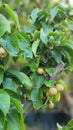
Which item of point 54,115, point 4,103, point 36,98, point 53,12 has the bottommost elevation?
point 54,115

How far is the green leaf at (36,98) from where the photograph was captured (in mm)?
1298

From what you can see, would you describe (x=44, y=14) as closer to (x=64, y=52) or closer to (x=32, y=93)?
(x=64, y=52)

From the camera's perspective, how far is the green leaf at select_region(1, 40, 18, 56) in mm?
1202

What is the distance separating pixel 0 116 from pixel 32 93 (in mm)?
247

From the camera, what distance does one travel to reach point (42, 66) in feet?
4.59

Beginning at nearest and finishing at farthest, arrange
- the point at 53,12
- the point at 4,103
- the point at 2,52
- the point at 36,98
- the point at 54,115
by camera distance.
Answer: the point at 4,103, the point at 2,52, the point at 36,98, the point at 53,12, the point at 54,115

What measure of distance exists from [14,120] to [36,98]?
195mm

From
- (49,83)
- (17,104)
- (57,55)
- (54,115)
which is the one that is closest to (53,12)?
(57,55)

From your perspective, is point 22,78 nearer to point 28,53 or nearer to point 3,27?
point 28,53

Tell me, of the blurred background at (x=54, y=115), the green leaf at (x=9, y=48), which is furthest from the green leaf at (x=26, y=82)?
the blurred background at (x=54, y=115)

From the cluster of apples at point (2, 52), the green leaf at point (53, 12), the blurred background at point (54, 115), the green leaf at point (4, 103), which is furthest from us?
the blurred background at point (54, 115)

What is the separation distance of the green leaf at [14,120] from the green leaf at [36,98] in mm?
163

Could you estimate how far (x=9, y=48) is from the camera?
47.6 inches

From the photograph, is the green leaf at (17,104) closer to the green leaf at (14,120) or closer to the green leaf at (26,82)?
the green leaf at (14,120)
